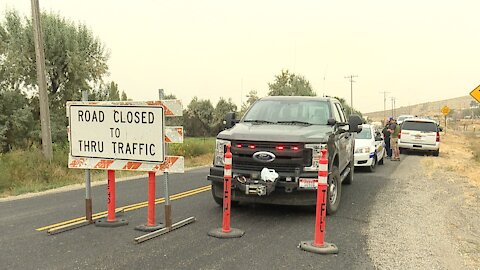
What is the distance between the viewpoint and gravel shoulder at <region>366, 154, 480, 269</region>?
5.48m

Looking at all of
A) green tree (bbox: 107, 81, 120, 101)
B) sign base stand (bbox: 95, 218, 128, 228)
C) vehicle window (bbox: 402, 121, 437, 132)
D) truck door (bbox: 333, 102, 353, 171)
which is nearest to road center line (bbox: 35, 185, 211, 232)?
sign base stand (bbox: 95, 218, 128, 228)

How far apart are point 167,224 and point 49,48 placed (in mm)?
22943

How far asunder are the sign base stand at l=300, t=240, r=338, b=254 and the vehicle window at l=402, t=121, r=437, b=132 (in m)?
18.6

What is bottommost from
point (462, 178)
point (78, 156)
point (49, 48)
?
point (462, 178)

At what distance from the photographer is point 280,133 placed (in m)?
7.31

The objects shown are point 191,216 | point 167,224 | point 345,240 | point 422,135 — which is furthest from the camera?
point 422,135

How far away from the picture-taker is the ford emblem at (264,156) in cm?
711

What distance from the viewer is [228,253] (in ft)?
18.2

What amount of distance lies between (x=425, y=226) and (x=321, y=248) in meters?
2.45

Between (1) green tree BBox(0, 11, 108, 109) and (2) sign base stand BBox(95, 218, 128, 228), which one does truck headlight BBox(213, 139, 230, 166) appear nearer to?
(2) sign base stand BBox(95, 218, 128, 228)

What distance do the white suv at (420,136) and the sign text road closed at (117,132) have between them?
62.1ft

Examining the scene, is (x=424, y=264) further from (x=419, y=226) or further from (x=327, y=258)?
(x=419, y=226)

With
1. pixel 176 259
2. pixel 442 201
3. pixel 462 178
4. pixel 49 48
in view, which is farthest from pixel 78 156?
pixel 49 48

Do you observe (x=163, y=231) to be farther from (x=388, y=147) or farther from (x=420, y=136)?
(x=420, y=136)
